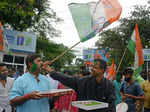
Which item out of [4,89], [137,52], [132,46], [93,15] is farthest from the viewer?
[132,46]

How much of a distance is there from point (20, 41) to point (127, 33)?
12790 millimetres

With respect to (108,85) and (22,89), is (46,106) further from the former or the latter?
(108,85)

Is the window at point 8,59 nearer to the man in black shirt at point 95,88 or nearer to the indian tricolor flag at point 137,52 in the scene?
the indian tricolor flag at point 137,52

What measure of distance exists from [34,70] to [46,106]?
1.57 feet

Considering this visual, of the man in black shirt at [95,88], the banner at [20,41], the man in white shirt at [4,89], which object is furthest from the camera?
the banner at [20,41]

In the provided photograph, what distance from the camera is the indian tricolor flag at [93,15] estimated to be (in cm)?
292

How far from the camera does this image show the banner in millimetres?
13250

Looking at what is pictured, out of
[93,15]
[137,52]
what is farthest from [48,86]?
[137,52]

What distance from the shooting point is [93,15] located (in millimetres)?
3066

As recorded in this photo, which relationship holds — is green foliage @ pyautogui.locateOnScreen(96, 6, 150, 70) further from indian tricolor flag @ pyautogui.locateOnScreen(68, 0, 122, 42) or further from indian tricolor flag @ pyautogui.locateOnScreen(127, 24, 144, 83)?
indian tricolor flag @ pyautogui.locateOnScreen(68, 0, 122, 42)

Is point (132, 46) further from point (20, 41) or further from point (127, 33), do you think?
point (127, 33)

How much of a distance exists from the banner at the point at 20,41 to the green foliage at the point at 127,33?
10.2 metres

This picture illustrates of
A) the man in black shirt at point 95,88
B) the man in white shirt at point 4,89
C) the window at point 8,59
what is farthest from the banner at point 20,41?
the man in black shirt at point 95,88

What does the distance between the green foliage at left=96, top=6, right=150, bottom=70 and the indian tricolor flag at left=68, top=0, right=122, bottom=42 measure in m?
16.8
